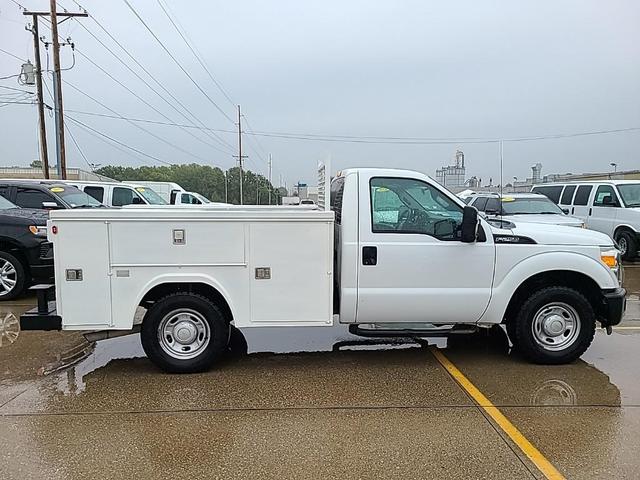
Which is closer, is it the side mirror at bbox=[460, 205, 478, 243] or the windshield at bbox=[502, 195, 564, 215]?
the side mirror at bbox=[460, 205, 478, 243]

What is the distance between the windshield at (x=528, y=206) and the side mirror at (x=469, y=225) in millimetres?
7173

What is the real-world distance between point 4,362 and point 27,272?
349cm

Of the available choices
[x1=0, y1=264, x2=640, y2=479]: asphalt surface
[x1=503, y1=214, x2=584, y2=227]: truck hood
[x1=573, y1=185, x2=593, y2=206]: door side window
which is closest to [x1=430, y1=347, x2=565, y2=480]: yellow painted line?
[x1=0, y1=264, x2=640, y2=479]: asphalt surface

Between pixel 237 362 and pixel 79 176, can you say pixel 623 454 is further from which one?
pixel 79 176

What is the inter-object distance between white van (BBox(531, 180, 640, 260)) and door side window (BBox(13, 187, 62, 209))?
1264 centimetres

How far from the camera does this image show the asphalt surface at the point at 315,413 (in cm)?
358

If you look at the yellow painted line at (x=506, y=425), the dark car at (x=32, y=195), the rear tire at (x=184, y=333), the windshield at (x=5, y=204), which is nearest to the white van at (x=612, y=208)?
the yellow painted line at (x=506, y=425)

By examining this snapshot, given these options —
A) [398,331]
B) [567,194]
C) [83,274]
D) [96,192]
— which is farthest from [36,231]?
[567,194]

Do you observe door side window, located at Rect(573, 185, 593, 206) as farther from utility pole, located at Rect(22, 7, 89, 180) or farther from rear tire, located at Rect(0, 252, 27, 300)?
utility pole, located at Rect(22, 7, 89, 180)

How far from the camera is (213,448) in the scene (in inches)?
150

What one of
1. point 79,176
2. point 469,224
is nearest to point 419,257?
point 469,224

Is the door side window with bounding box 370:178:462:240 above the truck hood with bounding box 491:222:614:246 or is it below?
above

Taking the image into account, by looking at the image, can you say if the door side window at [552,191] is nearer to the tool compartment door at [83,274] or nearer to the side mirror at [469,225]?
the side mirror at [469,225]

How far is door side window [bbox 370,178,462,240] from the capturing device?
17.1 feet
